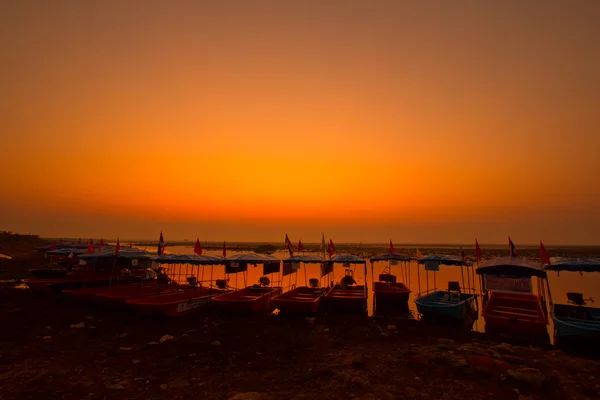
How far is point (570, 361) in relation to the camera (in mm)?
10539

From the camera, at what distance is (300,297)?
2059 cm

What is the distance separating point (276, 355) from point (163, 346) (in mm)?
4615

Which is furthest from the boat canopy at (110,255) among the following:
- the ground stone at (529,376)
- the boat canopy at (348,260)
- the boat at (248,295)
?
the ground stone at (529,376)

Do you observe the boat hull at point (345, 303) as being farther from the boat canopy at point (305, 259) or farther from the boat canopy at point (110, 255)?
the boat canopy at point (110, 255)

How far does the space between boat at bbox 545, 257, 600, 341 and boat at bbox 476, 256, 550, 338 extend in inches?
22.1

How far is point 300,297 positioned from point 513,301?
13.6 metres

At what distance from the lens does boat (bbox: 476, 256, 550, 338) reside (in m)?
13.6

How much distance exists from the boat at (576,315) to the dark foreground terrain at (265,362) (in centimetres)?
238

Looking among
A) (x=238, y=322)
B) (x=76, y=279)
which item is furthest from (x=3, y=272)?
(x=238, y=322)

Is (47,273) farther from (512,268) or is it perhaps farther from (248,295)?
(512,268)

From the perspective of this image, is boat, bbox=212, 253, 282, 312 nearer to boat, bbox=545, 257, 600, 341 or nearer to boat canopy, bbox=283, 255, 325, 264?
boat canopy, bbox=283, 255, 325, 264

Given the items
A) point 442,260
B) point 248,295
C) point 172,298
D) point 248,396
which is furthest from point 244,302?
point 442,260

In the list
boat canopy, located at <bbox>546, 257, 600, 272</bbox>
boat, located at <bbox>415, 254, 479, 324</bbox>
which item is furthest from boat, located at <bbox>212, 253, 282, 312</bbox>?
boat canopy, located at <bbox>546, 257, 600, 272</bbox>

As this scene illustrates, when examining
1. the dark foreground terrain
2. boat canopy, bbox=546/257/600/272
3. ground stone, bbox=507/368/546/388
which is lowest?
the dark foreground terrain
